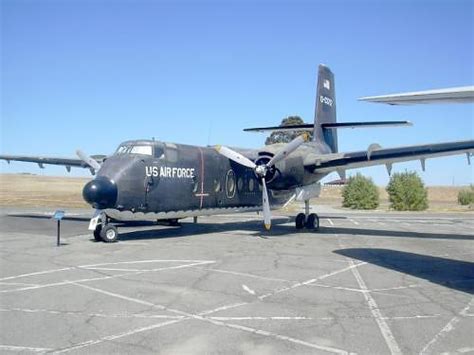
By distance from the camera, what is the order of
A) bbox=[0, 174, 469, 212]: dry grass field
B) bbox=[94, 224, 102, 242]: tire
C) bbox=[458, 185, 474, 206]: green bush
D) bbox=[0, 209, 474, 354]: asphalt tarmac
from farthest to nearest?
bbox=[458, 185, 474, 206]: green bush < bbox=[0, 174, 469, 212]: dry grass field < bbox=[94, 224, 102, 242]: tire < bbox=[0, 209, 474, 354]: asphalt tarmac

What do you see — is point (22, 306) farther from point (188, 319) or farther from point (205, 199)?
point (205, 199)

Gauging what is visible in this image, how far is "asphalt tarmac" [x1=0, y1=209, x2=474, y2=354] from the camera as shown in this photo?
5.71 m

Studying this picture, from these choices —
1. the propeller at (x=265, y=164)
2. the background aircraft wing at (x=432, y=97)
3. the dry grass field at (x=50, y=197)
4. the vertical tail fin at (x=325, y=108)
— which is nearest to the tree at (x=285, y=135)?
the dry grass field at (x=50, y=197)

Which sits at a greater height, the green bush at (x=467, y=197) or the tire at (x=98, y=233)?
the green bush at (x=467, y=197)

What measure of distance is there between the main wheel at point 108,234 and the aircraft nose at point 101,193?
87cm

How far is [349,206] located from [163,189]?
3718 cm

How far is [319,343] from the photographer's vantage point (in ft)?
18.6

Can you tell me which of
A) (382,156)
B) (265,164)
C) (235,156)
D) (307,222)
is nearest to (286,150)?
(265,164)

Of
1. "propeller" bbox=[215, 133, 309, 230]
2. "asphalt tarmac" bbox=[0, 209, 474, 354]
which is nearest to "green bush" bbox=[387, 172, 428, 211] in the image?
"propeller" bbox=[215, 133, 309, 230]

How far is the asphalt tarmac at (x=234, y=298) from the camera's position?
18.7 feet

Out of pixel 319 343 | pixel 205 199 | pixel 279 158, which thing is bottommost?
pixel 319 343

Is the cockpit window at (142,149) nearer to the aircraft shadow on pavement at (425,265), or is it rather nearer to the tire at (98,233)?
the tire at (98,233)

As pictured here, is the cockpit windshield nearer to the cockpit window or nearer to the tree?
the cockpit window

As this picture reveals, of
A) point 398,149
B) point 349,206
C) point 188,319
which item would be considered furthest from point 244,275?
point 349,206
